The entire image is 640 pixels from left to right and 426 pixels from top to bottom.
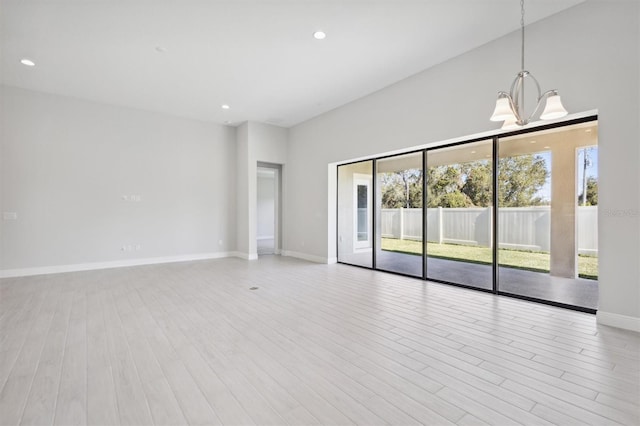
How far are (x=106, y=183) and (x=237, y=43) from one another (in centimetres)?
448

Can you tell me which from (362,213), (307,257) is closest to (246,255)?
(307,257)

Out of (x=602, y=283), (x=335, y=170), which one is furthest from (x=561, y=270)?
(x=335, y=170)

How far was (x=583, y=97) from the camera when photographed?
333 centimetres

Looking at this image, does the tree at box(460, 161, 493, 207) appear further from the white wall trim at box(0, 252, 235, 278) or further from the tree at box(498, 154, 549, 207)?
the white wall trim at box(0, 252, 235, 278)

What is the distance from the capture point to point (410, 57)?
4461mm

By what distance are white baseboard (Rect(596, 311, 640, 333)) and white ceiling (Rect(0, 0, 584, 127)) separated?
3.42m

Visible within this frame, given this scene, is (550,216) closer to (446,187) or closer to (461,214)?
(461,214)

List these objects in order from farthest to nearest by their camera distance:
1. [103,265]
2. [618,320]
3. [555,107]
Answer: [103,265]
[618,320]
[555,107]

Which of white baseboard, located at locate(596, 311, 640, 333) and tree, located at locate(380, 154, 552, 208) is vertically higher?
tree, located at locate(380, 154, 552, 208)

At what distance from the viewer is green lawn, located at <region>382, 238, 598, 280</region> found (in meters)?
3.74

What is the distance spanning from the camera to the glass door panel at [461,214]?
457cm

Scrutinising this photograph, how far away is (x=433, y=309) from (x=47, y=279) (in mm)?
6471

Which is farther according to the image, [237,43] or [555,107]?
[237,43]

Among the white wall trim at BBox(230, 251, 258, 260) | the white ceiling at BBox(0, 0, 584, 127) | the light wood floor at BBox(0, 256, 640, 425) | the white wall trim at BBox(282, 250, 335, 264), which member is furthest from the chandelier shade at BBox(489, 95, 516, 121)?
the white wall trim at BBox(230, 251, 258, 260)
